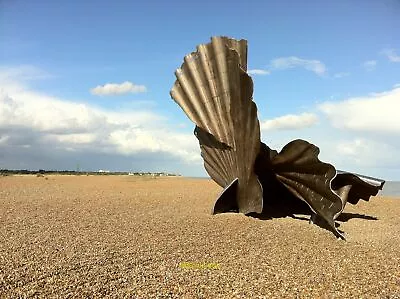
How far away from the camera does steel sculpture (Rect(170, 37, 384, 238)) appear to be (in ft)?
28.2

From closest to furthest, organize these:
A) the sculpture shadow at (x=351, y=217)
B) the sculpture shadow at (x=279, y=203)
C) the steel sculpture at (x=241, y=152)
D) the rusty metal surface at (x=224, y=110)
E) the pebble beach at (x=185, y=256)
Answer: the pebble beach at (x=185, y=256)
the steel sculpture at (x=241, y=152)
the rusty metal surface at (x=224, y=110)
the sculpture shadow at (x=279, y=203)
the sculpture shadow at (x=351, y=217)

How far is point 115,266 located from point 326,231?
4.55 meters

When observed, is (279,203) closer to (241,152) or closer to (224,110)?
(241,152)

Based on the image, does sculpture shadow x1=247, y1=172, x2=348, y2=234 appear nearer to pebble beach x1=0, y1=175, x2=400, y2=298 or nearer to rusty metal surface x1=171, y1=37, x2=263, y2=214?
pebble beach x1=0, y1=175, x2=400, y2=298

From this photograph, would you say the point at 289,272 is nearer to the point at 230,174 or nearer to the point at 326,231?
the point at 326,231

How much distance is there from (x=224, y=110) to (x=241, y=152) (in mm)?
1026

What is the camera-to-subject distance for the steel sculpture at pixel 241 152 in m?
8.59

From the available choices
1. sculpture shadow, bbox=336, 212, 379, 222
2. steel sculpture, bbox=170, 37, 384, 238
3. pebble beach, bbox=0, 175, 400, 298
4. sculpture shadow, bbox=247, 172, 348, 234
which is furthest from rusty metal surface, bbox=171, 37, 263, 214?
sculpture shadow, bbox=336, 212, 379, 222

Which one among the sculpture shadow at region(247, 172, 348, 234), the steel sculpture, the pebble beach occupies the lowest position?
the pebble beach

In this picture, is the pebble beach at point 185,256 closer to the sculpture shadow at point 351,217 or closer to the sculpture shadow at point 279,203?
the sculpture shadow at point 279,203

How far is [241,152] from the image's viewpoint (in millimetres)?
9227

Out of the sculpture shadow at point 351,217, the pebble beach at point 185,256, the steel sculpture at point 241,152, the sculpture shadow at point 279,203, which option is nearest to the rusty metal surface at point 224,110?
the steel sculpture at point 241,152

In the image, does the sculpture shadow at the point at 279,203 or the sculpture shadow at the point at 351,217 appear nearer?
the sculpture shadow at the point at 279,203

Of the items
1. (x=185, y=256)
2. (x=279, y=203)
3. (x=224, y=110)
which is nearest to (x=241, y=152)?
(x=224, y=110)
